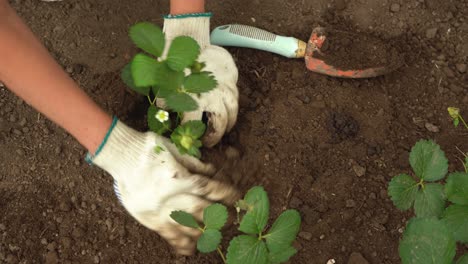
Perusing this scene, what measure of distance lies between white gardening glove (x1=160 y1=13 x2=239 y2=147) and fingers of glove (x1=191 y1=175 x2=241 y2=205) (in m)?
0.21

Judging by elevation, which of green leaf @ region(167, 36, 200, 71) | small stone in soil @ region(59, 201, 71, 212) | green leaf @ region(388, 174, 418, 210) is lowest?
small stone in soil @ region(59, 201, 71, 212)

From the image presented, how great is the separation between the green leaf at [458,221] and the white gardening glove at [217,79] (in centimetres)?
79

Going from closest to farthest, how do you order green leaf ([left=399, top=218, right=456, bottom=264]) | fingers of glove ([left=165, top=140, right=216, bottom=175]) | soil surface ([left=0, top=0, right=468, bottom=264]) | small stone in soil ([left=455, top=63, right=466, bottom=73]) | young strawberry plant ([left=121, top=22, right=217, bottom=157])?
green leaf ([left=399, top=218, right=456, bottom=264])
young strawberry plant ([left=121, top=22, right=217, bottom=157])
fingers of glove ([left=165, top=140, right=216, bottom=175])
soil surface ([left=0, top=0, right=468, bottom=264])
small stone in soil ([left=455, top=63, right=466, bottom=73])

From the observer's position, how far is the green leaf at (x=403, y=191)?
147 centimetres

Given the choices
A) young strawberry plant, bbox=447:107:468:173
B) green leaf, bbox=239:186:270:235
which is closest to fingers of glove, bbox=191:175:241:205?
green leaf, bbox=239:186:270:235

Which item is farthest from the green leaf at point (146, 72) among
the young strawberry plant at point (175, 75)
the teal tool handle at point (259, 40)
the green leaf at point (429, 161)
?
the green leaf at point (429, 161)

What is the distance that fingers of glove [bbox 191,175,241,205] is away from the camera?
158cm

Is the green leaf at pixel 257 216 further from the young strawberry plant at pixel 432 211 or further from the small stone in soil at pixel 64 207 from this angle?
the small stone in soil at pixel 64 207

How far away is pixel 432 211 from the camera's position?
1.42 m

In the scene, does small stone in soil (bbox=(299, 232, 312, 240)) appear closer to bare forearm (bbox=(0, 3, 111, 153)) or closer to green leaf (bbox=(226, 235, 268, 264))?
green leaf (bbox=(226, 235, 268, 264))

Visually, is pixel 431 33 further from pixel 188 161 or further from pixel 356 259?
pixel 188 161

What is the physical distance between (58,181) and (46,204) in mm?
98

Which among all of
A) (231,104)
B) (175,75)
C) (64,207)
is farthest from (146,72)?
(64,207)

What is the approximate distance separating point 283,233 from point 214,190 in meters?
0.31
